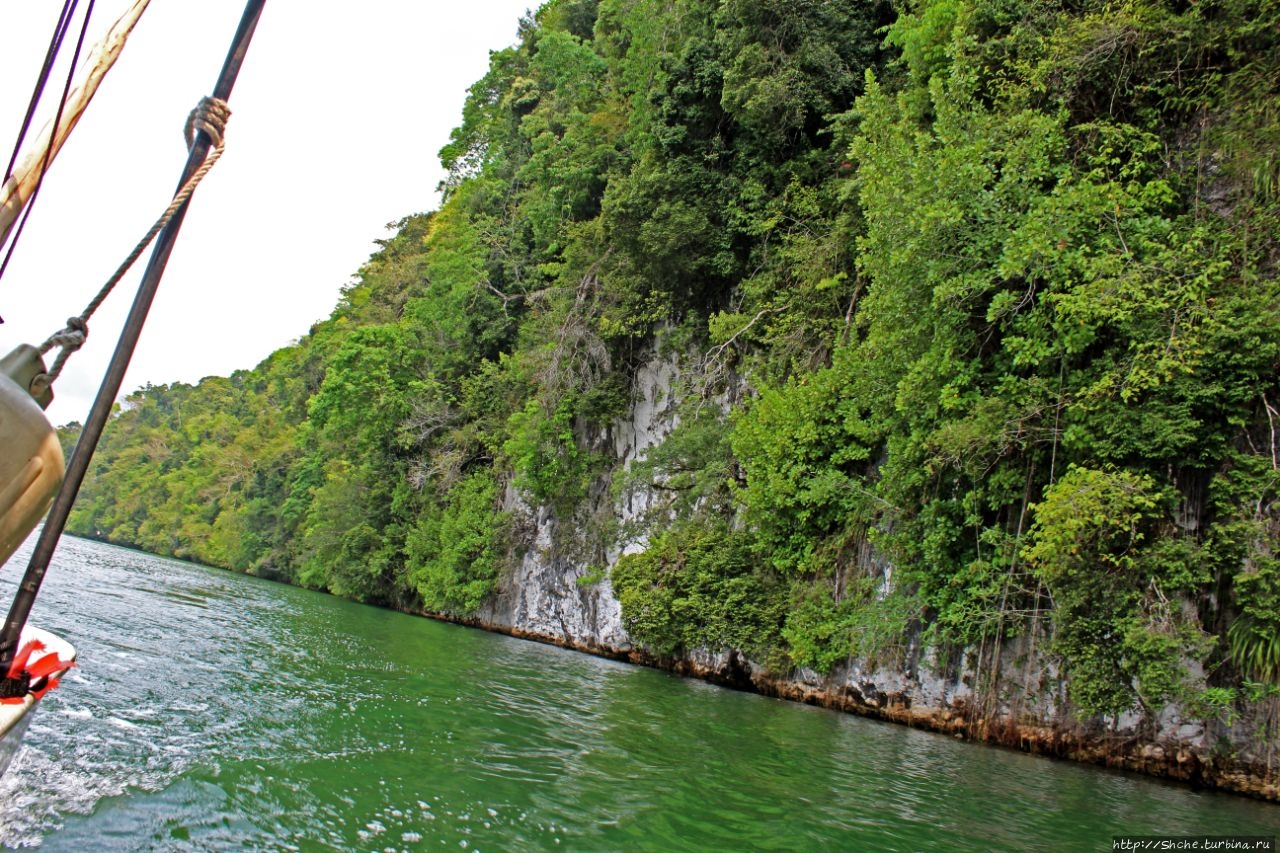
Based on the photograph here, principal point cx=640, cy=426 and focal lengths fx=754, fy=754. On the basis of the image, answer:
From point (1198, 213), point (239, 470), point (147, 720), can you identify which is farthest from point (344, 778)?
point (239, 470)

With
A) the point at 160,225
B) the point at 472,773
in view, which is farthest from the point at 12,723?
the point at 472,773

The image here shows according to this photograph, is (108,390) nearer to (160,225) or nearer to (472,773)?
(160,225)

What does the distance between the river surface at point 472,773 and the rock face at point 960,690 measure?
1.94 feet

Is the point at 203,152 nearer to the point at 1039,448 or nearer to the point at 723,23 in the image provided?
the point at 1039,448

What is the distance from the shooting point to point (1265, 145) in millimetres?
8578

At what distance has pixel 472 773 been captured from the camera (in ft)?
17.3

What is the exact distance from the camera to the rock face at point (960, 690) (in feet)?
26.3

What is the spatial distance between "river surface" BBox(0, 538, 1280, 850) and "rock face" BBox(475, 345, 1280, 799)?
0.59 m

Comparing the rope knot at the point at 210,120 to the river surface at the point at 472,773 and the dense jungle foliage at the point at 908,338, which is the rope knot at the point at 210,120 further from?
the dense jungle foliage at the point at 908,338

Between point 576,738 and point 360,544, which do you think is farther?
point 360,544

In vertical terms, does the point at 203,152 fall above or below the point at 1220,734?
above

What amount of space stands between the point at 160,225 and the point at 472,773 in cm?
422

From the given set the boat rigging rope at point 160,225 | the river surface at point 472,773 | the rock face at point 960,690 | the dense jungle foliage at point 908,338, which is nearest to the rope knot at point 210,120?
the boat rigging rope at point 160,225

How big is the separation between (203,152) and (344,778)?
3902 mm
